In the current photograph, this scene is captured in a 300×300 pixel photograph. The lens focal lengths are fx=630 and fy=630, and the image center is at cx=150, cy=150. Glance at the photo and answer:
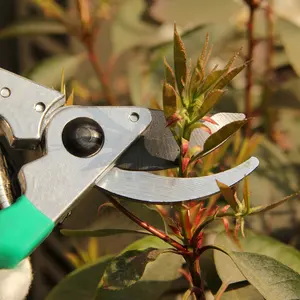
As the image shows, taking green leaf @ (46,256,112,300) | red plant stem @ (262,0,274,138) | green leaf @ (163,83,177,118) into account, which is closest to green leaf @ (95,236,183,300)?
green leaf @ (46,256,112,300)

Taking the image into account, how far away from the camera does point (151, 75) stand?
70 cm

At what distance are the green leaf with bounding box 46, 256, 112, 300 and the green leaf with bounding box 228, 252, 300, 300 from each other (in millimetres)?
129

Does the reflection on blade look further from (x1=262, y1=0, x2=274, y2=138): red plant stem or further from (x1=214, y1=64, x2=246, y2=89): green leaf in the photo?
(x1=262, y1=0, x2=274, y2=138): red plant stem

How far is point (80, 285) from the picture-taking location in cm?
49

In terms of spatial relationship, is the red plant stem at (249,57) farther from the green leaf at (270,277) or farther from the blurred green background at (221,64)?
the green leaf at (270,277)

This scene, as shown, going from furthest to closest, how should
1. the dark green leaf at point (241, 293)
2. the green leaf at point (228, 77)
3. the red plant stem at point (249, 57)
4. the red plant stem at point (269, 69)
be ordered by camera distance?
1. the red plant stem at point (269, 69)
2. the red plant stem at point (249, 57)
3. the dark green leaf at point (241, 293)
4. the green leaf at point (228, 77)

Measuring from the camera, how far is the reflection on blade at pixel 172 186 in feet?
1.28

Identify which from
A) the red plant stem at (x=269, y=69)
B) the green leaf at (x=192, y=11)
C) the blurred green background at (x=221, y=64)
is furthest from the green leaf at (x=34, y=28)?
the red plant stem at (x=269, y=69)

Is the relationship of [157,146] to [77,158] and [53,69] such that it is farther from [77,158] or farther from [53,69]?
[53,69]

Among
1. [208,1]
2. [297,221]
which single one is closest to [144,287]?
[297,221]

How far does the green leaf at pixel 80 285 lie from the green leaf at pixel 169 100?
0.17m

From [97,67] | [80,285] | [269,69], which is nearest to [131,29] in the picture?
[97,67]

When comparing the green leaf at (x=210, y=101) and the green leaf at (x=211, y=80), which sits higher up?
the green leaf at (x=211, y=80)

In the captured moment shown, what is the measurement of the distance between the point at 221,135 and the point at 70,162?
0.10 metres
